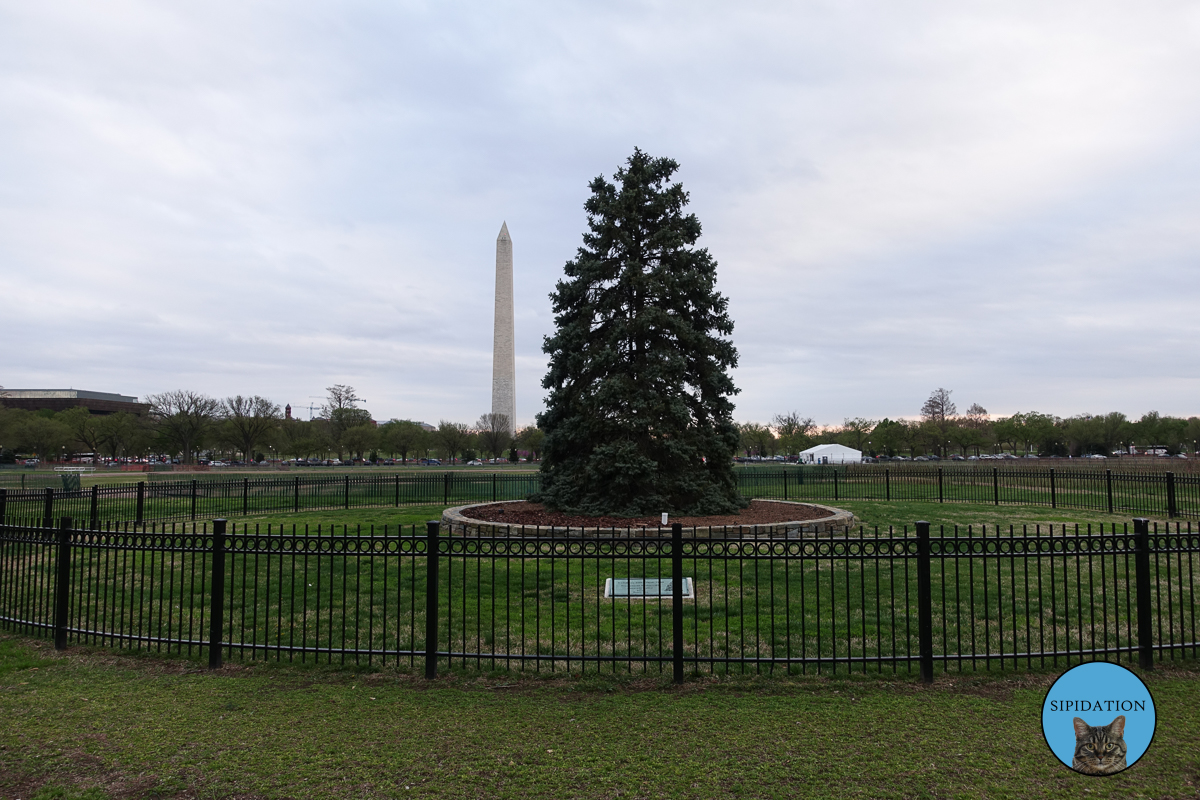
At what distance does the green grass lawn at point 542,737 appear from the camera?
437 centimetres

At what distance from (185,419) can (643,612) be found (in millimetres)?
69965

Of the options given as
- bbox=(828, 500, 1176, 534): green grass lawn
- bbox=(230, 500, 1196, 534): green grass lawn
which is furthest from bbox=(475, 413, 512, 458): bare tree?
bbox=(828, 500, 1176, 534): green grass lawn

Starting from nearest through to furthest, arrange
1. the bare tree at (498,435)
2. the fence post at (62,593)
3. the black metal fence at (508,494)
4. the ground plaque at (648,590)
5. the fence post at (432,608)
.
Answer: the fence post at (432,608), the fence post at (62,593), the ground plaque at (648,590), the black metal fence at (508,494), the bare tree at (498,435)

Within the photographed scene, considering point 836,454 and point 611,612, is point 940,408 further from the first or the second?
point 611,612

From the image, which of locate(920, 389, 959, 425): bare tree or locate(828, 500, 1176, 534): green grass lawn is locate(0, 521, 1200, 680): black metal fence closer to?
locate(828, 500, 1176, 534): green grass lawn

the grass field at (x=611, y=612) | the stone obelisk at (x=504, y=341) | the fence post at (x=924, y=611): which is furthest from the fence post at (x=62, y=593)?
the stone obelisk at (x=504, y=341)

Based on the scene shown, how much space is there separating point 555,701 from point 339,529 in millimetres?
12302

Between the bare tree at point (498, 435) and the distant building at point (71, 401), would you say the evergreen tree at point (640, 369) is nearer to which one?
the bare tree at point (498, 435)

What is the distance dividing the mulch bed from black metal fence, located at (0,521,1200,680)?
327 cm

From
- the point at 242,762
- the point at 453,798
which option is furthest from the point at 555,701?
the point at 242,762

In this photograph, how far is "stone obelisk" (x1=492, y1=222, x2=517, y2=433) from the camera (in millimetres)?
59938

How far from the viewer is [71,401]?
10788 cm

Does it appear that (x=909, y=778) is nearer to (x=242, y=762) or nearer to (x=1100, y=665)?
(x=1100, y=665)

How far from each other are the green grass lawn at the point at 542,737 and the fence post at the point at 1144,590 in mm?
190
